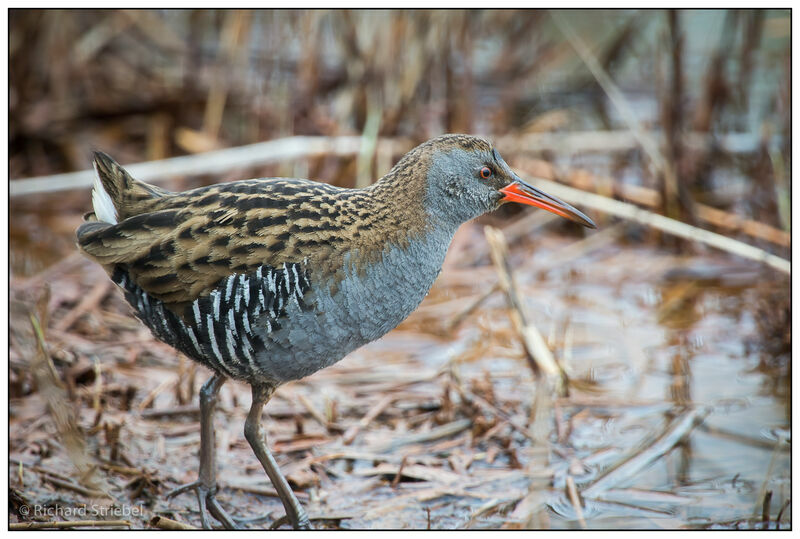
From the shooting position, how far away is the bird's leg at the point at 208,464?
121 inches

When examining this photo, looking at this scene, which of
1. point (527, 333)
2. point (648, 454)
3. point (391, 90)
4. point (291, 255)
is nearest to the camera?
point (291, 255)

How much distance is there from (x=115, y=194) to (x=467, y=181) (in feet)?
3.73

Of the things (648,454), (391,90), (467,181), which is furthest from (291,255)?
(391,90)

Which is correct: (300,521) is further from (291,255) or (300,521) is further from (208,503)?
(291,255)

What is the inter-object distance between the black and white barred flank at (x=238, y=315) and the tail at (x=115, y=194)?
0.35 meters

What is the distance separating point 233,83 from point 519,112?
6.19 feet

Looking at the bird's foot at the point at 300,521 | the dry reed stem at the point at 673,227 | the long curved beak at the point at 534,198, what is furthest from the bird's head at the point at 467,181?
the dry reed stem at the point at 673,227

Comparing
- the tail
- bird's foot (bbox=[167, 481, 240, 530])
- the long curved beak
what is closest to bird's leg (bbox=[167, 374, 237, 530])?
bird's foot (bbox=[167, 481, 240, 530])

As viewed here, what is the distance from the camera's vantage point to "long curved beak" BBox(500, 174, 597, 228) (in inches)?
114

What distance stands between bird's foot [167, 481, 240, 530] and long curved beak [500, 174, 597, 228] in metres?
1.37

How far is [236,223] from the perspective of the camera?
2.79m

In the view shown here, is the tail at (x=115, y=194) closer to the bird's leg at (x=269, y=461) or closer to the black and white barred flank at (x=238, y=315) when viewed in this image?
the black and white barred flank at (x=238, y=315)

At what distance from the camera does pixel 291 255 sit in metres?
2.71

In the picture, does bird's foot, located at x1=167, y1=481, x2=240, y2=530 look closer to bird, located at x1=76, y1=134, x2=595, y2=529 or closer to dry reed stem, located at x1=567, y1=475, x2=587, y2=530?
bird, located at x1=76, y1=134, x2=595, y2=529
